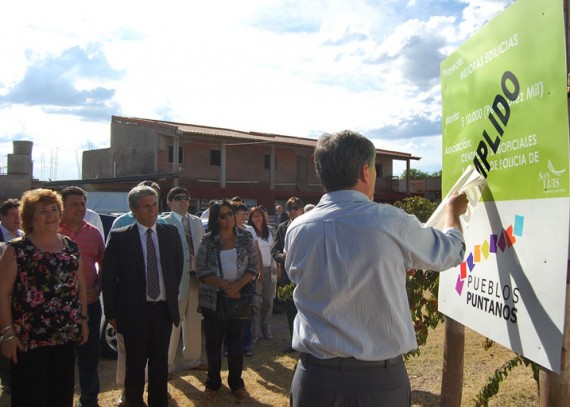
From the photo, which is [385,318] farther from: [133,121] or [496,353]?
[133,121]

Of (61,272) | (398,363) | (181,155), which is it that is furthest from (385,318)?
(181,155)

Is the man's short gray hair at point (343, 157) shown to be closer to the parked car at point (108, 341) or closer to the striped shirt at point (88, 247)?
the striped shirt at point (88, 247)

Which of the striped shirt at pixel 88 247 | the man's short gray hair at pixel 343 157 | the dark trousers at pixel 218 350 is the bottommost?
the dark trousers at pixel 218 350

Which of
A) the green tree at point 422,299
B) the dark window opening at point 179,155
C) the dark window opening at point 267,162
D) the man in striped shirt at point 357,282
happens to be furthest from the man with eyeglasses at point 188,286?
the dark window opening at point 267,162

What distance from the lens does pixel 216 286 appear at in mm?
5316

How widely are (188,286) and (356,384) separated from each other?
404 cm

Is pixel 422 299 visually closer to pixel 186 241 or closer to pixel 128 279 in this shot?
pixel 128 279

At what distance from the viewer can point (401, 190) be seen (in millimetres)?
32094

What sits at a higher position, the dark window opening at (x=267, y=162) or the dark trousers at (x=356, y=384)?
the dark window opening at (x=267, y=162)

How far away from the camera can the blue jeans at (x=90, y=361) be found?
4.75 metres

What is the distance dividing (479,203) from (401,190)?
99.0ft

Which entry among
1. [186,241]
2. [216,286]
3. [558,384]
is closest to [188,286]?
[186,241]

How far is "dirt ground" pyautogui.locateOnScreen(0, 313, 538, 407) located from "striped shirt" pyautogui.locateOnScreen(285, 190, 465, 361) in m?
3.25

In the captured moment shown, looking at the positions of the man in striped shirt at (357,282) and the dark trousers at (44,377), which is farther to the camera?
the dark trousers at (44,377)
